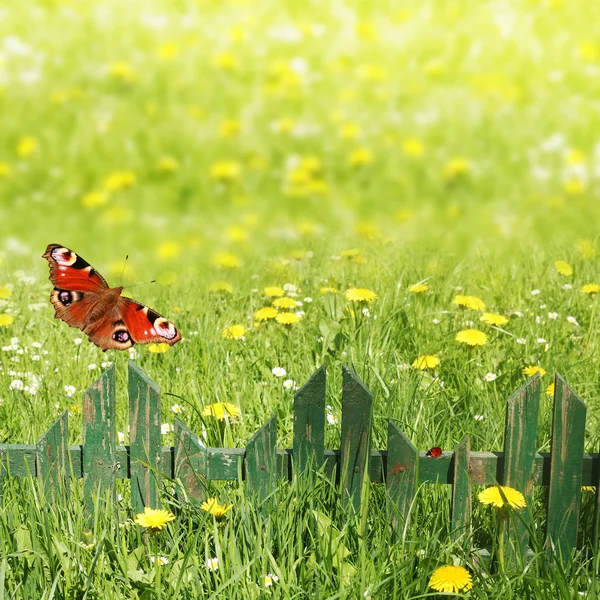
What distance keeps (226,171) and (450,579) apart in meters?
4.29

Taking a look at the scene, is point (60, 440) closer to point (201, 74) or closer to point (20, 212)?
point (20, 212)

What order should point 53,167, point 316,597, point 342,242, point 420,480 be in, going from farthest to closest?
point 53,167
point 342,242
point 420,480
point 316,597

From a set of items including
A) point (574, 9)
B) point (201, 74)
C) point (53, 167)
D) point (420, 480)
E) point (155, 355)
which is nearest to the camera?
point (420, 480)

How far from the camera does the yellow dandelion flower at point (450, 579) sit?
6.72ft

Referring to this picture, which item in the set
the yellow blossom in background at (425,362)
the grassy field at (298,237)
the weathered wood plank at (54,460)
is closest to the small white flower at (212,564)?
the grassy field at (298,237)

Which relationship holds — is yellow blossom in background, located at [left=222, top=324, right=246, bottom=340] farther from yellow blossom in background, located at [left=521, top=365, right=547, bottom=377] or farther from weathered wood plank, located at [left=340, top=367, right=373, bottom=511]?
weathered wood plank, located at [left=340, top=367, right=373, bottom=511]

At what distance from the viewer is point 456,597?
7.09 feet

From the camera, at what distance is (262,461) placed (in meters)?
2.29

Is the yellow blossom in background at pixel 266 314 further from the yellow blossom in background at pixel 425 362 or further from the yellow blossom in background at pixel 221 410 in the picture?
the yellow blossom in background at pixel 221 410

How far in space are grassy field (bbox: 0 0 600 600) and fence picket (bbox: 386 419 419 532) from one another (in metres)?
0.05

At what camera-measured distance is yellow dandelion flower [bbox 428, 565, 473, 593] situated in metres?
2.05

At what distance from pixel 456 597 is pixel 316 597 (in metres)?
0.35

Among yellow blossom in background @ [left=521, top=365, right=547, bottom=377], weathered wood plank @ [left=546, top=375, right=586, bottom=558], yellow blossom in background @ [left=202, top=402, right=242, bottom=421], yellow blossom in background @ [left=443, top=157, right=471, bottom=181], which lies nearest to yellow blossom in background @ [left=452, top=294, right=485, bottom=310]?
yellow blossom in background @ [left=521, top=365, right=547, bottom=377]

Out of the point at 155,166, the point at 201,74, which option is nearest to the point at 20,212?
the point at 155,166
